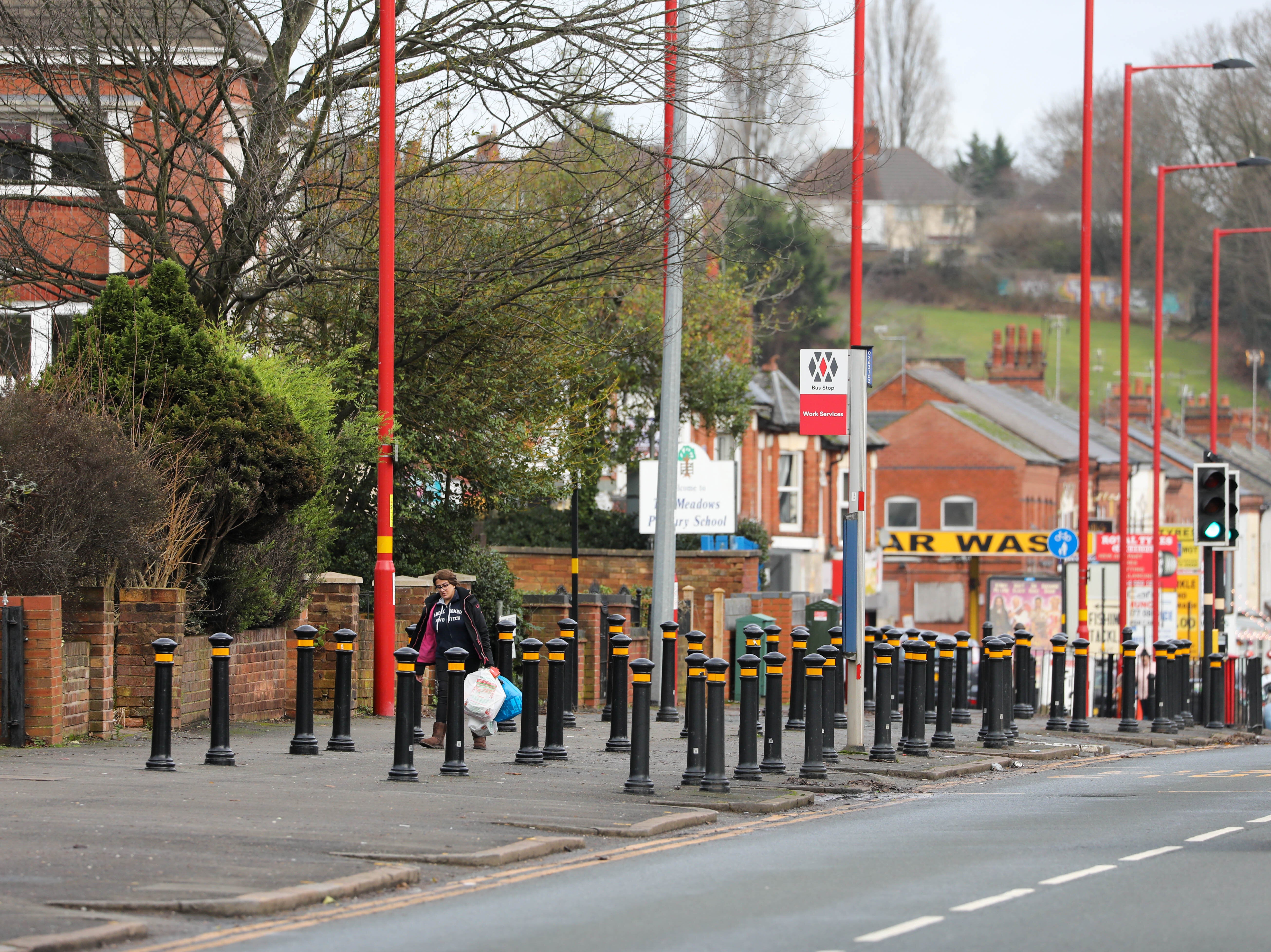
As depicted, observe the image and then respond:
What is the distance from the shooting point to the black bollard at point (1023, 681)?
21.4 m

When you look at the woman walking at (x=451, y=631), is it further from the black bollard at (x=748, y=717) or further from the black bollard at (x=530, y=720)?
the black bollard at (x=748, y=717)

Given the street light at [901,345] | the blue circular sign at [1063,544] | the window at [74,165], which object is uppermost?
the street light at [901,345]

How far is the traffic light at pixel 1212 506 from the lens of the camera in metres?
26.2

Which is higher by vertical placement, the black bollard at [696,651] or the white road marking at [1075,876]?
the black bollard at [696,651]

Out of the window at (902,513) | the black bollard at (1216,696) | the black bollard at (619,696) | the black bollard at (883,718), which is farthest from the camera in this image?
the window at (902,513)

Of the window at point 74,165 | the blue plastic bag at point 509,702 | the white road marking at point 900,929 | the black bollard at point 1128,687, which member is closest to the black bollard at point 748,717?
the blue plastic bag at point 509,702

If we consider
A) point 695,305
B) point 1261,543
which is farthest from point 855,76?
point 1261,543

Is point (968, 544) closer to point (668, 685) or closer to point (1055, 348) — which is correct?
point (668, 685)

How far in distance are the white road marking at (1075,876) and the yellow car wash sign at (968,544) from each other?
37.2 m

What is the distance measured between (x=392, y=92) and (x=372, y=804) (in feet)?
26.9

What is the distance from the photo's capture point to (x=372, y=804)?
11484 millimetres

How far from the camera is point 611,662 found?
14.4m

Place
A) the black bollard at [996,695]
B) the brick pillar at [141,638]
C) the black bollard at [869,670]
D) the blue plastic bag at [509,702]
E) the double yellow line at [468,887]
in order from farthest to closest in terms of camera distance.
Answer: the black bollard at [869,670]
the black bollard at [996,695]
the brick pillar at [141,638]
the blue plastic bag at [509,702]
the double yellow line at [468,887]

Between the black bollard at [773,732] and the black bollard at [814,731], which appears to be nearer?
the black bollard at [814,731]
